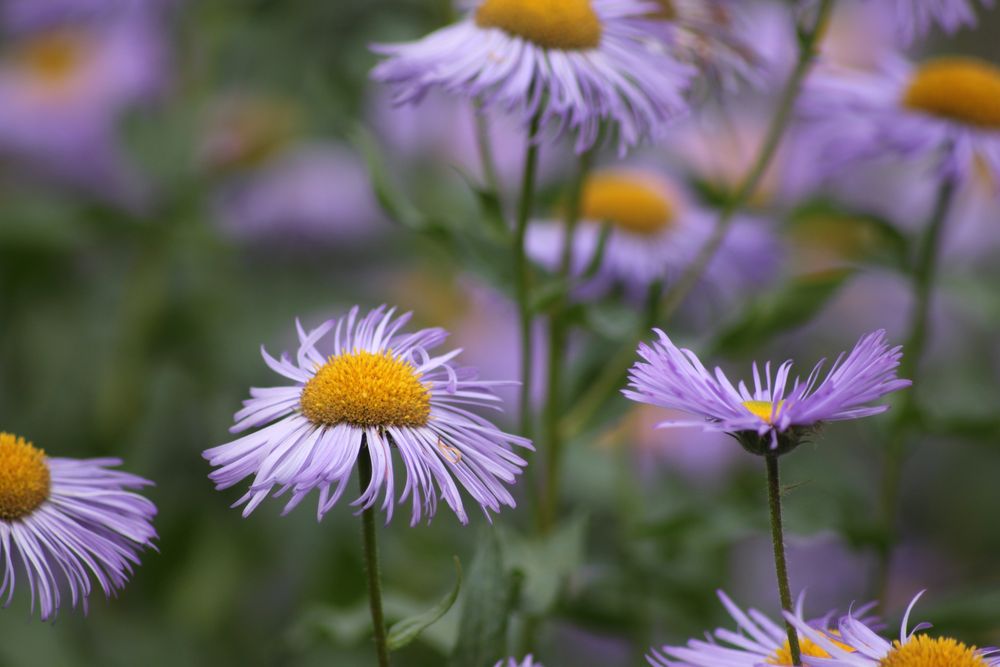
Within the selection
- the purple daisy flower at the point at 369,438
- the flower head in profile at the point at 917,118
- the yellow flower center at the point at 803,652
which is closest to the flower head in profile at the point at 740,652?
the yellow flower center at the point at 803,652

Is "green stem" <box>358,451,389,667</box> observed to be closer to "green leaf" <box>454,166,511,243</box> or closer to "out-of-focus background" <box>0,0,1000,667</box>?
"out-of-focus background" <box>0,0,1000,667</box>

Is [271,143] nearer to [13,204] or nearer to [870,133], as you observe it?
[13,204]

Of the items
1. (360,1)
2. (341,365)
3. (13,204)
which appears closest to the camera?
(341,365)

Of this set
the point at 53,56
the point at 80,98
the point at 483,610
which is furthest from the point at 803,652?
the point at 53,56

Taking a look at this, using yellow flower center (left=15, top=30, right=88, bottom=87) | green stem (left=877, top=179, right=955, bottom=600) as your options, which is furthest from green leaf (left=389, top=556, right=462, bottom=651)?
yellow flower center (left=15, top=30, right=88, bottom=87)

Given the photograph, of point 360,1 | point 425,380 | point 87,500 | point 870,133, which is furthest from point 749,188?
point 360,1
